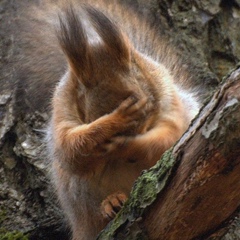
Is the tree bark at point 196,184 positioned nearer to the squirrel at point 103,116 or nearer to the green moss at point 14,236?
the squirrel at point 103,116

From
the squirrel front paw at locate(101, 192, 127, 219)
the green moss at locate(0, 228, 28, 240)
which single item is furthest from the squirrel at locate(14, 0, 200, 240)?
the green moss at locate(0, 228, 28, 240)

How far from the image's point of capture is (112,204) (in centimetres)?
214

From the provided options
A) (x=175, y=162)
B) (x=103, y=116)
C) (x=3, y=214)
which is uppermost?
(x=175, y=162)

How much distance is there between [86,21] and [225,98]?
0.87 meters

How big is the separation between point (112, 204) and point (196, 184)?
1.86 feet

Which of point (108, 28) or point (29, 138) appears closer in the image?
point (108, 28)

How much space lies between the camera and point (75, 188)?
2.30 metres

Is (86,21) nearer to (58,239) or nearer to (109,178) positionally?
(109,178)

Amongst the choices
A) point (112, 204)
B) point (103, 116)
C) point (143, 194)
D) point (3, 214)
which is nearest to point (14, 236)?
point (3, 214)

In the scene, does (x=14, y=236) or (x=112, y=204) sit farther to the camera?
(x=14, y=236)

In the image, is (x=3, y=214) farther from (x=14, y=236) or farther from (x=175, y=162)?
(x=175, y=162)

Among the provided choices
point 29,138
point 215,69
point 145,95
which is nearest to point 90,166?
point 145,95

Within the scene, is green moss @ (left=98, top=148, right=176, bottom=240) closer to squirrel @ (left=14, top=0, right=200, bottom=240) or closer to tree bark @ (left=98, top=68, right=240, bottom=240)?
tree bark @ (left=98, top=68, right=240, bottom=240)

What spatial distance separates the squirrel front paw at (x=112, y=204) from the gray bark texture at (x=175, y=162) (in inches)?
8.7
